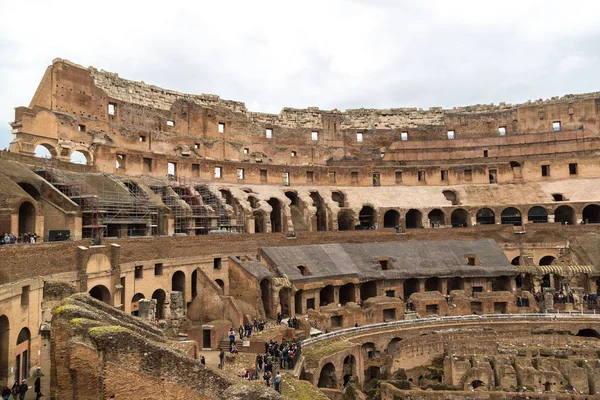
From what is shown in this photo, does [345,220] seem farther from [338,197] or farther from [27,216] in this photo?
[27,216]

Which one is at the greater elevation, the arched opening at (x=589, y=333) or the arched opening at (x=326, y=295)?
the arched opening at (x=326, y=295)

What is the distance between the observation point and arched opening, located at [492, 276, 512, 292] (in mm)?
33594

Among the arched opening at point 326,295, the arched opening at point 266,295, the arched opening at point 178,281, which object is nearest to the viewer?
the arched opening at point 266,295

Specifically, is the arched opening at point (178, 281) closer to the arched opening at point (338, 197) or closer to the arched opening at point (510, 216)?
the arched opening at point (338, 197)

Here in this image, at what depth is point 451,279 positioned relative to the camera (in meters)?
34.0

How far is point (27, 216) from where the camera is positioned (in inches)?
892

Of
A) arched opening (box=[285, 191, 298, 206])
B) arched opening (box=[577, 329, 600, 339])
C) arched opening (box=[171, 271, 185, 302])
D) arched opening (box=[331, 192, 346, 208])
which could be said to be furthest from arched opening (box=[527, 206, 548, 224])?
arched opening (box=[171, 271, 185, 302])

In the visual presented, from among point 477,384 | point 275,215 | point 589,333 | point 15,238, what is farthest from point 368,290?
point 15,238

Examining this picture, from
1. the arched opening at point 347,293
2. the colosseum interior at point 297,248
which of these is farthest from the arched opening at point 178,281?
the arched opening at point 347,293

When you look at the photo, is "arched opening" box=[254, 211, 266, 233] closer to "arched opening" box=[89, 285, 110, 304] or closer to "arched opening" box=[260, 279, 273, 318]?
"arched opening" box=[260, 279, 273, 318]

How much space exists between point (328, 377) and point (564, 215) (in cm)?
3243

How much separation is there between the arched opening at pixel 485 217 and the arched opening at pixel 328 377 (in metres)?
27.1

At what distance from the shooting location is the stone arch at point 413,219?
44.7 meters

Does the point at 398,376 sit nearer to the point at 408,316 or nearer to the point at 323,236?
the point at 408,316
